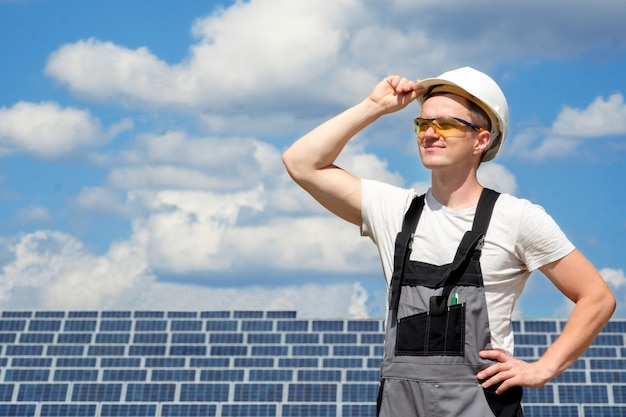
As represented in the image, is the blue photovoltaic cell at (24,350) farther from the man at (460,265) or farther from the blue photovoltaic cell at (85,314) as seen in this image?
the man at (460,265)

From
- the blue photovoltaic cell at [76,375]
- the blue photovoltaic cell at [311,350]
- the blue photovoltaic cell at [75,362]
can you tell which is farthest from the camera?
the blue photovoltaic cell at [75,362]

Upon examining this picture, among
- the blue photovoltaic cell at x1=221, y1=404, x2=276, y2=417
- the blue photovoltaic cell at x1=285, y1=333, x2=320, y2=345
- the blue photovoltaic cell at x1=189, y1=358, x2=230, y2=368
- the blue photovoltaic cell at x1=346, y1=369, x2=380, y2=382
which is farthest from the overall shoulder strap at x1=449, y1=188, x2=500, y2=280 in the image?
the blue photovoltaic cell at x1=189, y1=358, x2=230, y2=368

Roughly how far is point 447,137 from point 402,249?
46 cm

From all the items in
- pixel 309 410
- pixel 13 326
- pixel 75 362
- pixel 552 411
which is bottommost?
pixel 309 410

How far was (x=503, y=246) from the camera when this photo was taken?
3256 millimetres

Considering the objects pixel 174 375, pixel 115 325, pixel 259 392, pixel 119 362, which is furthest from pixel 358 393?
pixel 115 325

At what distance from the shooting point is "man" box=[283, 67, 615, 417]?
Result: 3156 mm

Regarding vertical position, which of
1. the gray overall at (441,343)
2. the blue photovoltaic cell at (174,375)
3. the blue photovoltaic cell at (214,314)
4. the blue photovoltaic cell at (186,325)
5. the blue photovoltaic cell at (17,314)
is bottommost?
the gray overall at (441,343)

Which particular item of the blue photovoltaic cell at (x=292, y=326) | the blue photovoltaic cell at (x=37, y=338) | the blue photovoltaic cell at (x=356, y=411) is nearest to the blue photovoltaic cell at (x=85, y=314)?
the blue photovoltaic cell at (x=37, y=338)

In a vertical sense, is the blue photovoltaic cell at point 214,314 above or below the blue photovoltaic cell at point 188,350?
above

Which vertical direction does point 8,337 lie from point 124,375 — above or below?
above

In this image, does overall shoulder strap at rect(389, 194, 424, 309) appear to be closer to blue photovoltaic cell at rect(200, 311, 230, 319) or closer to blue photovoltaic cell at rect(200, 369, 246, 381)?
blue photovoltaic cell at rect(200, 369, 246, 381)

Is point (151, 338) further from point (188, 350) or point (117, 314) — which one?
point (117, 314)

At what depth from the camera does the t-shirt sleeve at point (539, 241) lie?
3.27 metres
